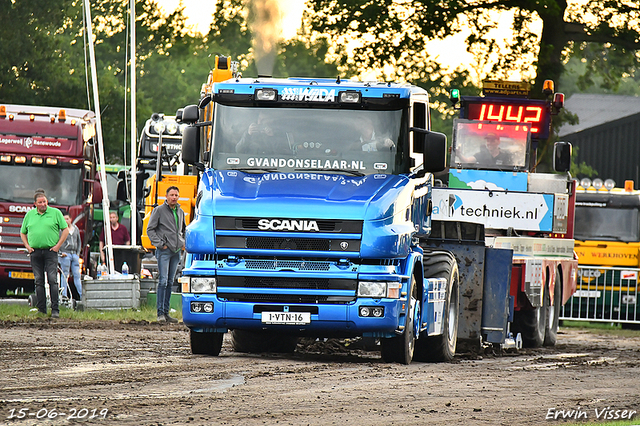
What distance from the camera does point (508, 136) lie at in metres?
20.7

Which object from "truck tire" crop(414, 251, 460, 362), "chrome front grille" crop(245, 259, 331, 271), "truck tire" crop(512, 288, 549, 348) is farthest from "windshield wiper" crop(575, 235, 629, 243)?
"chrome front grille" crop(245, 259, 331, 271)

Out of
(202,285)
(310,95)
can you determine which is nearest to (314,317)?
(202,285)

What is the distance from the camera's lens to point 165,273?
18969 millimetres

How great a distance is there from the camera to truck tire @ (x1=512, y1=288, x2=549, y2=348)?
18.2 meters

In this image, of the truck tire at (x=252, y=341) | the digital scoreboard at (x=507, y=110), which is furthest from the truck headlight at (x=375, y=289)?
the digital scoreboard at (x=507, y=110)

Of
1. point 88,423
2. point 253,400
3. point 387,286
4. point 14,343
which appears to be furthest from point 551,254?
point 88,423

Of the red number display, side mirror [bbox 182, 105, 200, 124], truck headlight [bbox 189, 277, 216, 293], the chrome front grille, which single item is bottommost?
truck headlight [bbox 189, 277, 216, 293]

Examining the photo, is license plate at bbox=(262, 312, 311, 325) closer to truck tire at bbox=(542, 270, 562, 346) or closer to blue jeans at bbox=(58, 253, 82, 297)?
truck tire at bbox=(542, 270, 562, 346)

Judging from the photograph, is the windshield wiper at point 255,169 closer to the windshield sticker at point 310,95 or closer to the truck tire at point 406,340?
the windshield sticker at point 310,95

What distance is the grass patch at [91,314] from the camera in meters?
19.2

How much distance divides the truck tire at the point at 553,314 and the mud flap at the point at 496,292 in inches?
145

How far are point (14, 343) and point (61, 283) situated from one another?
9040 millimetres

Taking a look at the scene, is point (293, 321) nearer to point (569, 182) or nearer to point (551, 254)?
point (551, 254)

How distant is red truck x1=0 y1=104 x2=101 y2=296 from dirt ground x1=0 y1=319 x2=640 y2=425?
880 centimetres
